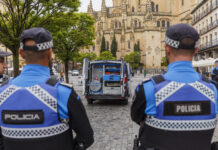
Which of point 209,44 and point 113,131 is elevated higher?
point 209,44

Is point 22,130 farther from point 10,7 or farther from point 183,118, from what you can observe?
point 10,7

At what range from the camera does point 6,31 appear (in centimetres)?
1135

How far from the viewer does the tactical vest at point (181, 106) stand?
6.06 ft

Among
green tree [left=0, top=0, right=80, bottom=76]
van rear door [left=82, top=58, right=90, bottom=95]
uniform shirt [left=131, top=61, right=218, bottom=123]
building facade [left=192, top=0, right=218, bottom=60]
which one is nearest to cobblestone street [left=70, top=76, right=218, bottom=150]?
van rear door [left=82, top=58, right=90, bottom=95]

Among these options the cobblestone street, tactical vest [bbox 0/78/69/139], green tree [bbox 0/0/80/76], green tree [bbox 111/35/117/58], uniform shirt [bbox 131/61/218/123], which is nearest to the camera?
tactical vest [bbox 0/78/69/139]

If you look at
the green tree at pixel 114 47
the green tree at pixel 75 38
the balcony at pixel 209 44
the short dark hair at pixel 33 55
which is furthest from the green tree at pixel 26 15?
the green tree at pixel 114 47

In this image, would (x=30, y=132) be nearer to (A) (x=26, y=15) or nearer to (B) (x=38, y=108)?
(B) (x=38, y=108)

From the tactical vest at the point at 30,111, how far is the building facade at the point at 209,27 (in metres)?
31.3

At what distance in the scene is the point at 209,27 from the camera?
32.1 m

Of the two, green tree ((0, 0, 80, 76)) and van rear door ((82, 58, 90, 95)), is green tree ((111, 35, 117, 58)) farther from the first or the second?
van rear door ((82, 58, 90, 95))

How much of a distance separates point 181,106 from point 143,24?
72835 millimetres

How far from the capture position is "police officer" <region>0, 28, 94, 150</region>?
1795 millimetres

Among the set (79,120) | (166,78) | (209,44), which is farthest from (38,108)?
(209,44)

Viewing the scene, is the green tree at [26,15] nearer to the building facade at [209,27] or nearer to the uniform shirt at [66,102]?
the uniform shirt at [66,102]
